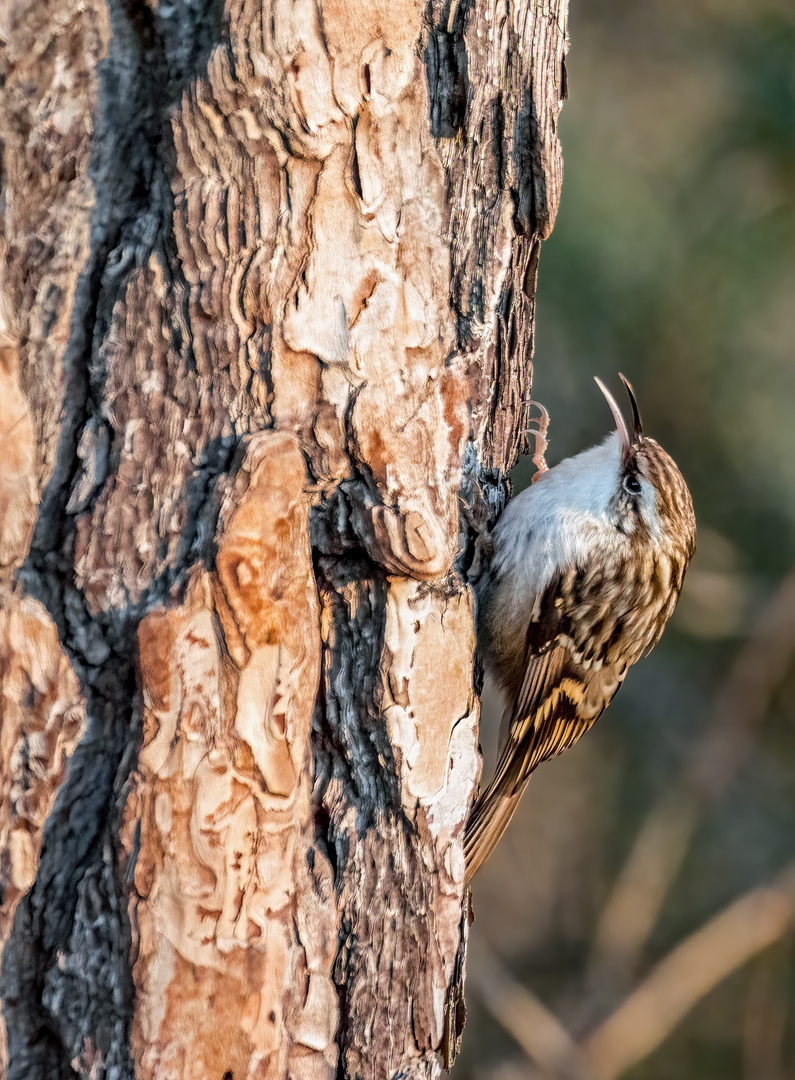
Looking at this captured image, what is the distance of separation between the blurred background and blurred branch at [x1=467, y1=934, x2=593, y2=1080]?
12mm

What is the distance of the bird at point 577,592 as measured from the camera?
2.11 m

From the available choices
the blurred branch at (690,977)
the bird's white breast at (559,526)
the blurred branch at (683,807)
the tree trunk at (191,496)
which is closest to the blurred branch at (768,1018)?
the blurred branch at (690,977)

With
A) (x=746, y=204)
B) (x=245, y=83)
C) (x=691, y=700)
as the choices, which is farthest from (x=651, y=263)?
(x=245, y=83)

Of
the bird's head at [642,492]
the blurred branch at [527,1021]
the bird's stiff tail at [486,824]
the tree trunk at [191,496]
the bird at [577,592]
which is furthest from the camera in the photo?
the blurred branch at [527,1021]

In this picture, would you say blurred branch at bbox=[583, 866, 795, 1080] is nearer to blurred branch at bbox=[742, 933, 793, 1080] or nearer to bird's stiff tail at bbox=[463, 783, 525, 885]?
blurred branch at bbox=[742, 933, 793, 1080]

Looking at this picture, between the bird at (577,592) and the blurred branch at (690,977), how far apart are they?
301 cm

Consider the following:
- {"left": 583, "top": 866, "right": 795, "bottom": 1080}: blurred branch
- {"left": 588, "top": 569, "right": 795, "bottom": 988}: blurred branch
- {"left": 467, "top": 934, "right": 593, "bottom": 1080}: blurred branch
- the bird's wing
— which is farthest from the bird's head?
{"left": 467, "top": 934, "right": 593, "bottom": 1080}: blurred branch

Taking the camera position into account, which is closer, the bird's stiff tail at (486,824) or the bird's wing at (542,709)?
the bird's stiff tail at (486,824)

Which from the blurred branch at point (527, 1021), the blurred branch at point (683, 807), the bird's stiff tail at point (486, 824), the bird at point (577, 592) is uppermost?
the bird at point (577, 592)

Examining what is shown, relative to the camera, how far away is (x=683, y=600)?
486 cm

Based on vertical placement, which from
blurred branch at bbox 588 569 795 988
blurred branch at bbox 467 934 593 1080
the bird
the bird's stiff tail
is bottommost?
blurred branch at bbox 467 934 593 1080

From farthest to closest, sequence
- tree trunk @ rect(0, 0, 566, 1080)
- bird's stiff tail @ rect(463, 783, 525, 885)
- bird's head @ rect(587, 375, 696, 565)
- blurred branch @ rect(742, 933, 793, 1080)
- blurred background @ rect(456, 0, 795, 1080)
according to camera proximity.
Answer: blurred branch @ rect(742, 933, 793, 1080), blurred background @ rect(456, 0, 795, 1080), bird's head @ rect(587, 375, 696, 565), bird's stiff tail @ rect(463, 783, 525, 885), tree trunk @ rect(0, 0, 566, 1080)

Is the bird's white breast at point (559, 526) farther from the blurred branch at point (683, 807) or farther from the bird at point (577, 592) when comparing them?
the blurred branch at point (683, 807)

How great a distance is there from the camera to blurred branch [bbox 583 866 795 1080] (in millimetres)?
4848
